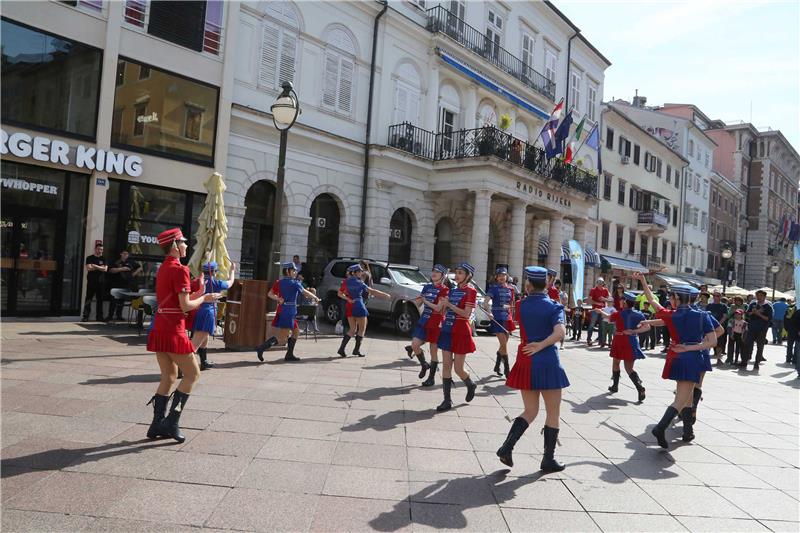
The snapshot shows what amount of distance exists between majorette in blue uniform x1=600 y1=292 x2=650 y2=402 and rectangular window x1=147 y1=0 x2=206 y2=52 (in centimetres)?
1257

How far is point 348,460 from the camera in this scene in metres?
4.92

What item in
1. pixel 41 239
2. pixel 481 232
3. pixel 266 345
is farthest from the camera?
pixel 481 232

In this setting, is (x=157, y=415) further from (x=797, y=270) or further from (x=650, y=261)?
(x=650, y=261)

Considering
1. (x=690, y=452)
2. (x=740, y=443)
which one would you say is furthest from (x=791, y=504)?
(x=740, y=443)

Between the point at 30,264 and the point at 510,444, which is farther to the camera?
the point at 30,264

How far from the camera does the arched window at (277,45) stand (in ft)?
55.5

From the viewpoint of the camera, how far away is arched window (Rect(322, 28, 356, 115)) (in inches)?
736

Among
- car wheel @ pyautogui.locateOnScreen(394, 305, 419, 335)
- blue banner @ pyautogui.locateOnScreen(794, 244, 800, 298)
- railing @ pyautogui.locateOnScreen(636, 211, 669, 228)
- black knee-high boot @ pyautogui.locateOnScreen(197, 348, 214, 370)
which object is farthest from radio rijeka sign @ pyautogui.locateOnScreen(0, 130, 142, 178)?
railing @ pyautogui.locateOnScreen(636, 211, 669, 228)

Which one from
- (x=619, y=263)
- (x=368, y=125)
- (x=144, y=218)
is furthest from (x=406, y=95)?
(x=619, y=263)

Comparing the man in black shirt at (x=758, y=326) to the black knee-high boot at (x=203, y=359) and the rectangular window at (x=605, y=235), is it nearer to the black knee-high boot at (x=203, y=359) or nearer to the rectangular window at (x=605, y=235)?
the black knee-high boot at (x=203, y=359)

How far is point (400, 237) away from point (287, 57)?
766 cm

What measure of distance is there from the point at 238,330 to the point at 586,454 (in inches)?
Answer: 277

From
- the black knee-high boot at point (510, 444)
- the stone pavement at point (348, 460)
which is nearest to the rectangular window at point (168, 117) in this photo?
the stone pavement at point (348, 460)

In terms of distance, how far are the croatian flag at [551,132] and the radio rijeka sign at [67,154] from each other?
46.9ft
